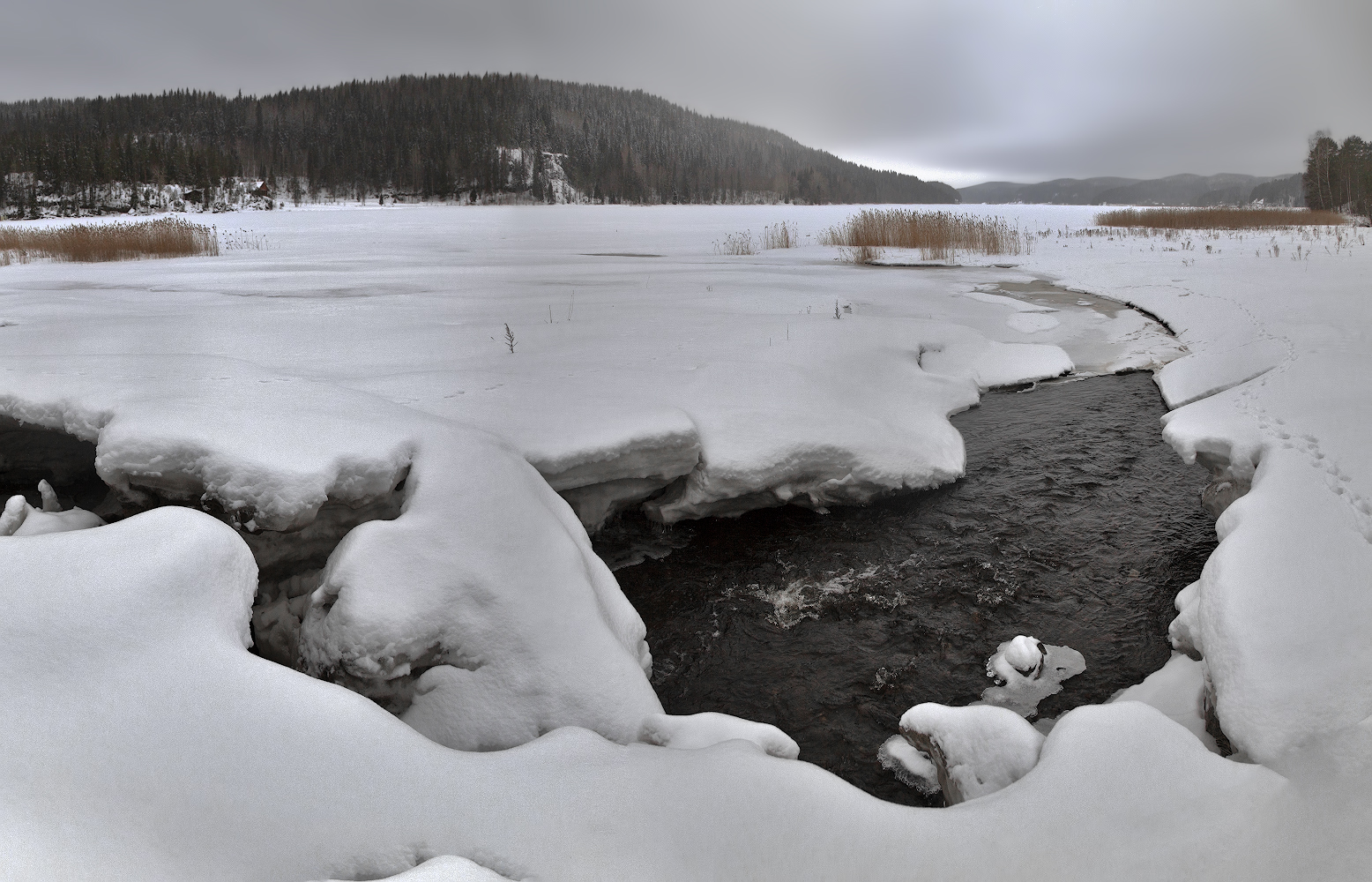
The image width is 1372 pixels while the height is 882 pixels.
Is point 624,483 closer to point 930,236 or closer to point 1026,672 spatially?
point 1026,672

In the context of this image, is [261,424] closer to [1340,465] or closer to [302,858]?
[302,858]

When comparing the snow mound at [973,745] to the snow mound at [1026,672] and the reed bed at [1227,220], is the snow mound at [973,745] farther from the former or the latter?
the reed bed at [1227,220]

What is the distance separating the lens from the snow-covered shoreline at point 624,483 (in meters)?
2.30

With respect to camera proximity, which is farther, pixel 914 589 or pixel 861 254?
pixel 861 254

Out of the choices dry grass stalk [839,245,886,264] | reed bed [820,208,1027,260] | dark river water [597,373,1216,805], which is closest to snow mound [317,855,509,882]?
dark river water [597,373,1216,805]

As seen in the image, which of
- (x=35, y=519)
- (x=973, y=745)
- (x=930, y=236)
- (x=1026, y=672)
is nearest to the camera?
(x=973, y=745)

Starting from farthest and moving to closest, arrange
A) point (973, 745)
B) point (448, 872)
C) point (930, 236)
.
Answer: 1. point (930, 236)
2. point (973, 745)
3. point (448, 872)

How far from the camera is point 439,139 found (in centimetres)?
7181

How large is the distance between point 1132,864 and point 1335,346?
723cm

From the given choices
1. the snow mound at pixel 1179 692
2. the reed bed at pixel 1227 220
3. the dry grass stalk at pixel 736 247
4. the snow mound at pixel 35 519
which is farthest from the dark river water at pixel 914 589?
the reed bed at pixel 1227 220

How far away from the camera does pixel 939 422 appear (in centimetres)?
677

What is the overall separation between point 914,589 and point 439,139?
77871mm

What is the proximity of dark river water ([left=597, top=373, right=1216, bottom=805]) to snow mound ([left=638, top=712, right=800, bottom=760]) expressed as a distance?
578mm

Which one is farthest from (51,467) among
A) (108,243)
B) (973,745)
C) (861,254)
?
(861,254)
